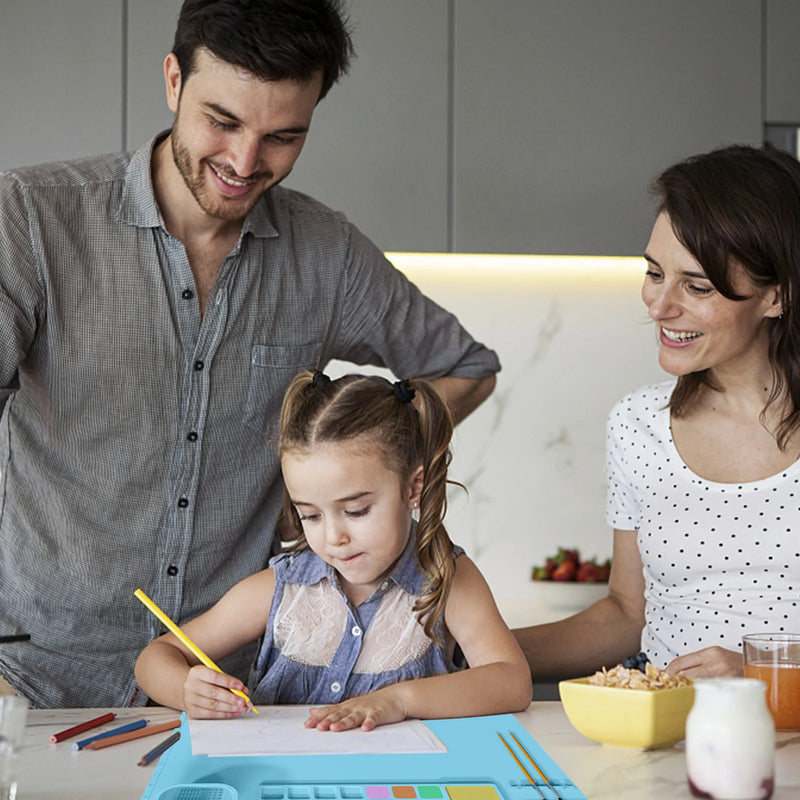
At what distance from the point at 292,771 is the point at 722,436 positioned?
0.94 metres

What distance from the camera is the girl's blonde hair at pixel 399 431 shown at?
1.55 meters

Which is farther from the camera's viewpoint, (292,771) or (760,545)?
(760,545)

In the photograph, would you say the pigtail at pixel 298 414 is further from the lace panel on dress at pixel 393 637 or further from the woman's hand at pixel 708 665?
the woman's hand at pixel 708 665

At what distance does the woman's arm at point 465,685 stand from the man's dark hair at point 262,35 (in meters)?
0.75

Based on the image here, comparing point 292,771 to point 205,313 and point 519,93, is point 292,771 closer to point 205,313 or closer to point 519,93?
point 205,313

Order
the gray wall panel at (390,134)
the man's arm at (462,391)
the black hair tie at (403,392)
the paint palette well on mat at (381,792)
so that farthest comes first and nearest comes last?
1. the gray wall panel at (390,134)
2. the man's arm at (462,391)
3. the black hair tie at (403,392)
4. the paint palette well on mat at (381,792)

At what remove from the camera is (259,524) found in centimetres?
180

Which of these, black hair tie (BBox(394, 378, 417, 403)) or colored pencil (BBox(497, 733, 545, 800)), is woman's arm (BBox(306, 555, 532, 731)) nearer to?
colored pencil (BBox(497, 733, 545, 800))

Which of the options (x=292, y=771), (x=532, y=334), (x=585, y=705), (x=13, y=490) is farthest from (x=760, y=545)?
(x=532, y=334)

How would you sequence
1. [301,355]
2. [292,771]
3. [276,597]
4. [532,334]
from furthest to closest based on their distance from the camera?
[532,334], [301,355], [276,597], [292,771]

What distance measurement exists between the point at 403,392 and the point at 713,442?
0.51 meters

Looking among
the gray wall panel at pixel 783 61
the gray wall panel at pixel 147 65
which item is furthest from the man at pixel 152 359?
the gray wall panel at pixel 783 61

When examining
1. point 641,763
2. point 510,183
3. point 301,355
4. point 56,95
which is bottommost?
point 641,763

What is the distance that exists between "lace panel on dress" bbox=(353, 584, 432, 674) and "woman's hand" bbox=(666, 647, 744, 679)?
346 millimetres
